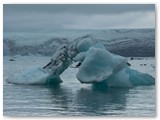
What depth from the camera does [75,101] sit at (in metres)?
5.96

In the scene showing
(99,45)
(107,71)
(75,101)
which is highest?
(99,45)

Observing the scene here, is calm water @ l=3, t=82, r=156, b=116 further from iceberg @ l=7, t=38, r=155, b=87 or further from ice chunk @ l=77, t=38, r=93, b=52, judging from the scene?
ice chunk @ l=77, t=38, r=93, b=52

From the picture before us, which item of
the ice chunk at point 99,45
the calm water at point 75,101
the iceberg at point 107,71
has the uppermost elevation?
the ice chunk at point 99,45

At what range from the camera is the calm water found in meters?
5.88

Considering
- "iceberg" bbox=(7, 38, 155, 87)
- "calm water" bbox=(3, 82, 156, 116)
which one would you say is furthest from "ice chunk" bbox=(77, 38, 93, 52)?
"calm water" bbox=(3, 82, 156, 116)

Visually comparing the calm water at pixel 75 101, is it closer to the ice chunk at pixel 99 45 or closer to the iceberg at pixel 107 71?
the iceberg at pixel 107 71

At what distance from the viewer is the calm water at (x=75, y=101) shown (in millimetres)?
5879

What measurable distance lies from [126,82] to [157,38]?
1.39 feet

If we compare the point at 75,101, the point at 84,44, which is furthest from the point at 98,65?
the point at 75,101

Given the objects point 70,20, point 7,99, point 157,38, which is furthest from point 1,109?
point 157,38

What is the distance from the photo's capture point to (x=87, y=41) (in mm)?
5988

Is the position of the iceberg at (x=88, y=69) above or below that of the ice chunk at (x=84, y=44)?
below

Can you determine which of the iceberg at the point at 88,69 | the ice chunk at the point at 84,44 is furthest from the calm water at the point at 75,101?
the ice chunk at the point at 84,44

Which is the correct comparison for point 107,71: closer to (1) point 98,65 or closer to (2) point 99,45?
(1) point 98,65
